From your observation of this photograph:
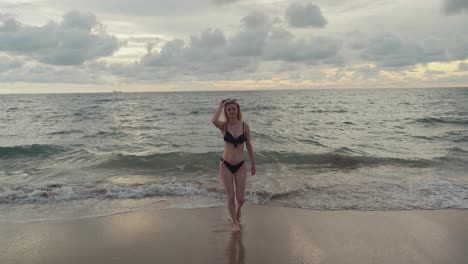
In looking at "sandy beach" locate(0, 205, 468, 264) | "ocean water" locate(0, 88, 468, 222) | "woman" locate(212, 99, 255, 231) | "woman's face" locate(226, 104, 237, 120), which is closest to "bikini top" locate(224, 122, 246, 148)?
"woman" locate(212, 99, 255, 231)

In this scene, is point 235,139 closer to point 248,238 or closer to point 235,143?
point 235,143

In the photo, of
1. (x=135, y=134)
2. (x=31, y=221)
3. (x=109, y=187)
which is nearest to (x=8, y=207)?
(x=31, y=221)

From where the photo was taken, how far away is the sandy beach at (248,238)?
15.0 ft

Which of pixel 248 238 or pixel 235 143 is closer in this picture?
pixel 248 238

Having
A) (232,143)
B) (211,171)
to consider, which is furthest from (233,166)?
(211,171)

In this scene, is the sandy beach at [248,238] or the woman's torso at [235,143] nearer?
the sandy beach at [248,238]

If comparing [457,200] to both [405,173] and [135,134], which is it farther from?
[135,134]

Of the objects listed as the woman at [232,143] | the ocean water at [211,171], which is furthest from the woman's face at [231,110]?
the ocean water at [211,171]

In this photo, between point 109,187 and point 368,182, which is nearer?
point 109,187

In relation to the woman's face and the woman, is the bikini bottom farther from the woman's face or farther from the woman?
the woman's face

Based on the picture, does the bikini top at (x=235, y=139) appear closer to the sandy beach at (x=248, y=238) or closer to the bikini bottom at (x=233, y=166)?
the bikini bottom at (x=233, y=166)

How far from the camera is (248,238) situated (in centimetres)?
515

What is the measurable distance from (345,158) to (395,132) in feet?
31.3

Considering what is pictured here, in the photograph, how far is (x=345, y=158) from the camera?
1250cm
